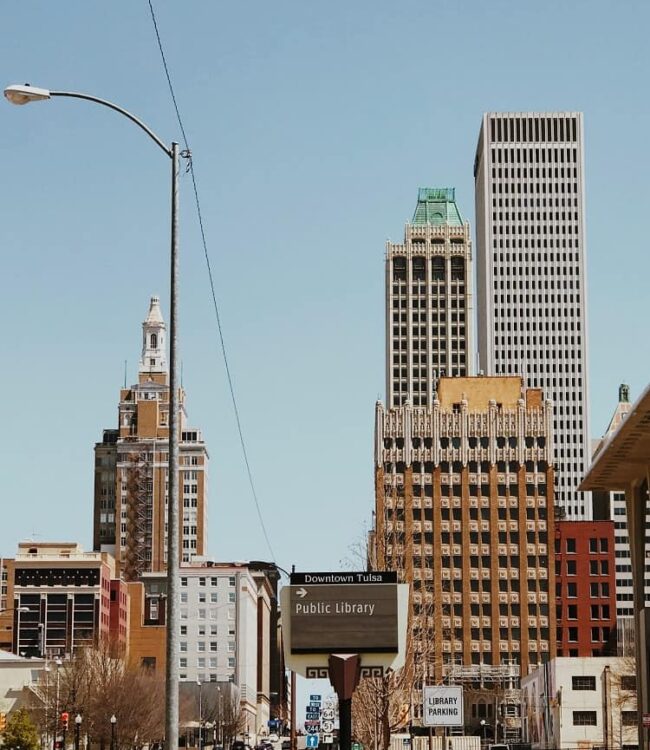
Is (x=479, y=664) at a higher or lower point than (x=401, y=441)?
lower

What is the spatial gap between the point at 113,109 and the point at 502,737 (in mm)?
136541

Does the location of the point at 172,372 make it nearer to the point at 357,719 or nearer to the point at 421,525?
the point at 357,719

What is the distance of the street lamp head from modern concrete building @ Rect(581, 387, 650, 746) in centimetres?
3852

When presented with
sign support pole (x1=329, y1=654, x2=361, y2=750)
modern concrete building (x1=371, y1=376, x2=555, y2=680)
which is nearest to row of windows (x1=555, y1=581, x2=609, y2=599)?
modern concrete building (x1=371, y1=376, x2=555, y2=680)

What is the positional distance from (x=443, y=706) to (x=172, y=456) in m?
11.0

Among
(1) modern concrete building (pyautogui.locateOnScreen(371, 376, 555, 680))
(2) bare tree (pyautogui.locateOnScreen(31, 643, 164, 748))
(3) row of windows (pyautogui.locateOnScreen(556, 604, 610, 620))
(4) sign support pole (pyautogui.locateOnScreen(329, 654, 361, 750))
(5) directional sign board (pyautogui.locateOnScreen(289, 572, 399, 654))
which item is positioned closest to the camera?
(5) directional sign board (pyautogui.locateOnScreen(289, 572, 399, 654))

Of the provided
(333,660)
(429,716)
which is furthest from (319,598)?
(429,716)

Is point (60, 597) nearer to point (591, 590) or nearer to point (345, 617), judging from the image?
point (591, 590)

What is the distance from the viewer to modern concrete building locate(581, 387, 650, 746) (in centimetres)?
6506

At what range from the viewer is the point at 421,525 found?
162500 mm

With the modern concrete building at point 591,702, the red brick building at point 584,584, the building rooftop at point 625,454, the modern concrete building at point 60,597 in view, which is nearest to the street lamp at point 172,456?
the building rooftop at point 625,454

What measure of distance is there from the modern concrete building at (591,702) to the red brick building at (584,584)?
147 ft

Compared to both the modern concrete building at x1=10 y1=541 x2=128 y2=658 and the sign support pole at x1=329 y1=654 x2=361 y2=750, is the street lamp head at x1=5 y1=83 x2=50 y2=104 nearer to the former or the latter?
the sign support pole at x1=329 y1=654 x2=361 y2=750

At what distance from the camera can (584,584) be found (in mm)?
164750
